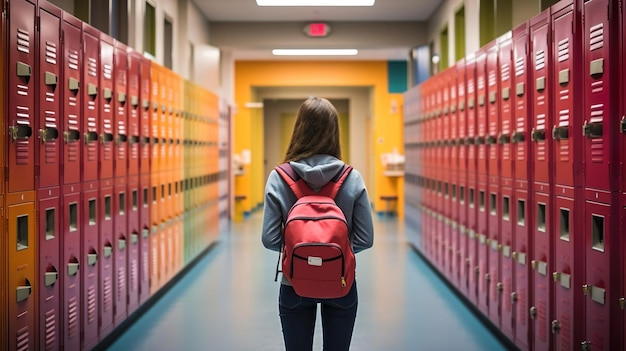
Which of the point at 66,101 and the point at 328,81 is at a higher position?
the point at 328,81

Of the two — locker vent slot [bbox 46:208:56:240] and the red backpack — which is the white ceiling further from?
the red backpack

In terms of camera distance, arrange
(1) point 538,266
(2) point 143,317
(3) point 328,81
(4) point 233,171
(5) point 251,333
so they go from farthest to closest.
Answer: (3) point 328,81
(4) point 233,171
(2) point 143,317
(5) point 251,333
(1) point 538,266

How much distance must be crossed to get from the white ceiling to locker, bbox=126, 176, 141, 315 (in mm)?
4430

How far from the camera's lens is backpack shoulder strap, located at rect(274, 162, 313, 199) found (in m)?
2.50

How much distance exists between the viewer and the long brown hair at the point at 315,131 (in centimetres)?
254

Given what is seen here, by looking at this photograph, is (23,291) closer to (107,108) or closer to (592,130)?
(107,108)

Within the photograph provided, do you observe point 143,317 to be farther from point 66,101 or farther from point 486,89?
point 486,89

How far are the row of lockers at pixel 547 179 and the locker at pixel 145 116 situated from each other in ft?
8.62

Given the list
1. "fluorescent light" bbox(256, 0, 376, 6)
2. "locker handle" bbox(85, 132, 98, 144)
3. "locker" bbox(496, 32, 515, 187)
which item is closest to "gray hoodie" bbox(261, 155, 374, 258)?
"locker handle" bbox(85, 132, 98, 144)

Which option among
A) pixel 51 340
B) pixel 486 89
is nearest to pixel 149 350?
pixel 51 340

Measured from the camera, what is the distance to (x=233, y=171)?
43.5 ft

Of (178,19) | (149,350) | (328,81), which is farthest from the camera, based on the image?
(328,81)

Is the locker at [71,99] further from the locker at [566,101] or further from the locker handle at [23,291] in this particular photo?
the locker at [566,101]

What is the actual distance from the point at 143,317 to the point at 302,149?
3.28 meters
